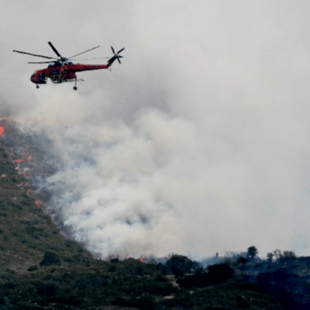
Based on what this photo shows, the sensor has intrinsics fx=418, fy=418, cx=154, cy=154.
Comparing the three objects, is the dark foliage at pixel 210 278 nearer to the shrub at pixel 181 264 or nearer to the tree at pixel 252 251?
the shrub at pixel 181 264

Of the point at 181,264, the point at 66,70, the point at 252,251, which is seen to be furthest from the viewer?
the point at 252,251

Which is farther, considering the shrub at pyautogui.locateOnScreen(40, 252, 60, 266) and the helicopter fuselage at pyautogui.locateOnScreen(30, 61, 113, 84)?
the shrub at pyautogui.locateOnScreen(40, 252, 60, 266)

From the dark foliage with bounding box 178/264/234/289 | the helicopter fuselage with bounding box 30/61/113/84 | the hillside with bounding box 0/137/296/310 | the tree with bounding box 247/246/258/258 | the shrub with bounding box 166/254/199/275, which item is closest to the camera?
the helicopter fuselage with bounding box 30/61/113/84

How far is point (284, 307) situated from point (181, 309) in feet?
60.3

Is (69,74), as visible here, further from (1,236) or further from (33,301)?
(1,236)

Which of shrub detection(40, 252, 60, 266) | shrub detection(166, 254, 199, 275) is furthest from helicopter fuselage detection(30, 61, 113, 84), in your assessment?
shrub detection(40, 252, 60, 266)

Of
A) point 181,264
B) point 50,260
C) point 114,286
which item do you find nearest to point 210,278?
point 114,286

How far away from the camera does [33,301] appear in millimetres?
72062

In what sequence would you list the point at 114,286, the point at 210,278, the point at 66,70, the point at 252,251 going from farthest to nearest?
1. the point at 252,251
2. the point at 210,278
3. the point at 114,286
4. the point at 66,70

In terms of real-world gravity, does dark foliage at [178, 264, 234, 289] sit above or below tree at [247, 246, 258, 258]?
below

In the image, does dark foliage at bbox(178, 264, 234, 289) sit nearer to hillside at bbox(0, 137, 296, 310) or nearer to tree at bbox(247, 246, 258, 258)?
hillside at bbox(0, 137, 296, 310)

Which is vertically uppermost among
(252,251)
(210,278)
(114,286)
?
(252,251)

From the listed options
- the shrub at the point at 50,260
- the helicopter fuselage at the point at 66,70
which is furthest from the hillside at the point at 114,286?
the helicopter fuselage at the point at 66,70

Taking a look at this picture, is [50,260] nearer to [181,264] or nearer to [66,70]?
[181,264]
